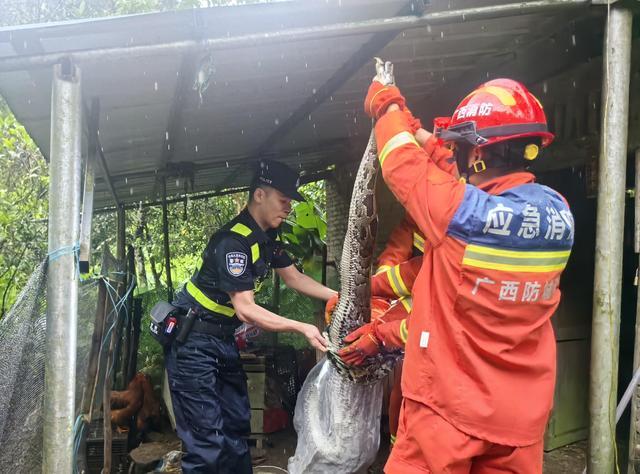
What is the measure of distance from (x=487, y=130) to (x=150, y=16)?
5.08 feet

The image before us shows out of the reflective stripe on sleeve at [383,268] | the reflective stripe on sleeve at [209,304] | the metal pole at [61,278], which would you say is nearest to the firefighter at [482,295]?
the reflective stripe on sleeve at [383,268]

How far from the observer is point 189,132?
5.27m

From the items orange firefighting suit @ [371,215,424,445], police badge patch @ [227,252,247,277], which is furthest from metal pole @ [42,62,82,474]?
orange firefighting suit @ [371,215,424,445]

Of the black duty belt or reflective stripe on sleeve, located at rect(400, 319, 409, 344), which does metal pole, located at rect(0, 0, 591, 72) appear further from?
the black duty belt

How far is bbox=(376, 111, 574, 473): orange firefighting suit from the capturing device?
83.1 inches

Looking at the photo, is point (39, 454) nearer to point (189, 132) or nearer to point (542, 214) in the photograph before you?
point (542, 214)

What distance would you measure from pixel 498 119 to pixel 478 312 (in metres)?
0.78

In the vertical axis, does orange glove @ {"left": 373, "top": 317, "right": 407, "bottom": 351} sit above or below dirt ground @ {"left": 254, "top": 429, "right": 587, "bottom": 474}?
→ above

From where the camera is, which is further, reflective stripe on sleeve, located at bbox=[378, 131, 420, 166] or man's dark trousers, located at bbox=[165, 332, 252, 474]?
man's dark trousers, located at bbox=[165, 332, 252, 474]

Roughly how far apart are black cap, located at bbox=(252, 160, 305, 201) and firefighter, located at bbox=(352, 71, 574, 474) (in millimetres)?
1669

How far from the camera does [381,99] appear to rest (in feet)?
8.22

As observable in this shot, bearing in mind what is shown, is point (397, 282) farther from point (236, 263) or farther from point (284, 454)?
point (284, 454)

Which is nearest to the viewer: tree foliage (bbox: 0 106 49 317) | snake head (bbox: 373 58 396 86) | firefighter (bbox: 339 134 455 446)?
snake head (bbox: 373 58 396 86)

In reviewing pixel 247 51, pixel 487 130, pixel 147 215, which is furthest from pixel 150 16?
pixel 147 215
